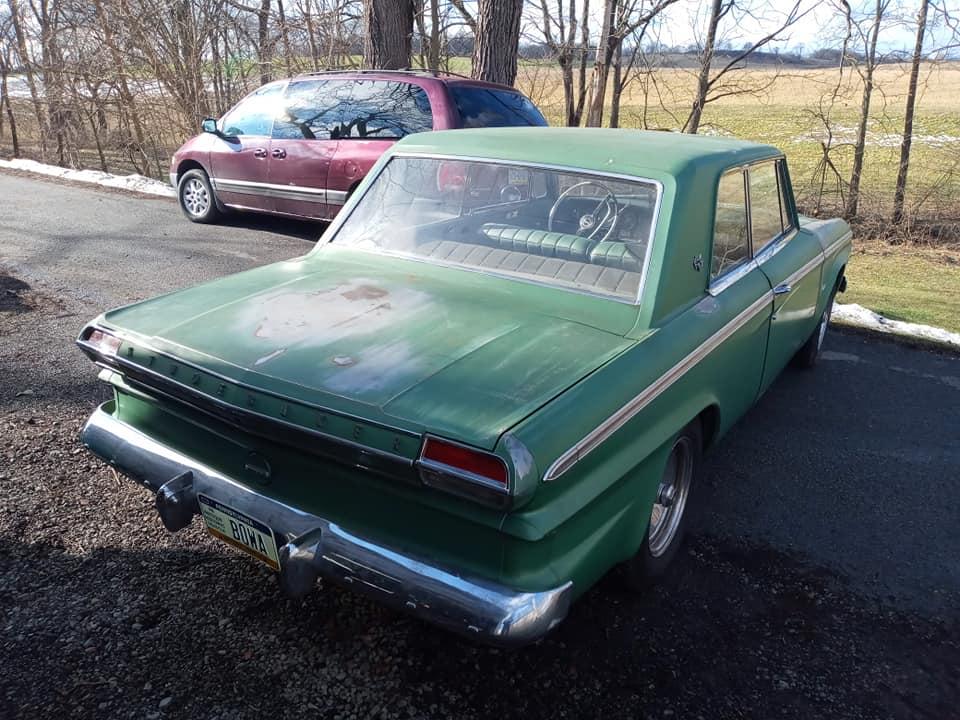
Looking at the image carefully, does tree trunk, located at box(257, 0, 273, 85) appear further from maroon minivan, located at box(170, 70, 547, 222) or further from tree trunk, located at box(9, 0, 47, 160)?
maroon minivan, located at box(170, 70, 547, 222)

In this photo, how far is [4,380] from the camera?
4.17 m

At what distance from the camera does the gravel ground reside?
2.21 metres

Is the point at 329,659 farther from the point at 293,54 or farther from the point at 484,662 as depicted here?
the point at 293,54

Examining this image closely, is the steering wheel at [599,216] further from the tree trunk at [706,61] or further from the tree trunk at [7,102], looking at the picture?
the tree trunk at [7,102]

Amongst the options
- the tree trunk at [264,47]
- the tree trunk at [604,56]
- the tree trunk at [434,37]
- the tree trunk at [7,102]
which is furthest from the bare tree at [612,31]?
the tree trunk at [7,102]

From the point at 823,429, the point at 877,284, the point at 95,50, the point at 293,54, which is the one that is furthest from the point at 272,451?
the point at 95,50

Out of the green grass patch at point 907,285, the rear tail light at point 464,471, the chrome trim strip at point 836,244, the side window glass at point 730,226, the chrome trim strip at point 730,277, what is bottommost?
the green grass patch at point 907,285

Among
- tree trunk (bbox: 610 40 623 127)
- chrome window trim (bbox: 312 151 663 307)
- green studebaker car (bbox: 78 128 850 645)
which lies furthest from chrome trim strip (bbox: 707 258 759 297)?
tree trunk (bbox: 610 40 623 127)

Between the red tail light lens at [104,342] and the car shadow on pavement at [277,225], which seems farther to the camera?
the car shadow on pavement at [277,225]

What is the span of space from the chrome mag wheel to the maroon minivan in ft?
15.5

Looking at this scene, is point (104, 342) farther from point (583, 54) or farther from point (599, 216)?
point (583, 54)

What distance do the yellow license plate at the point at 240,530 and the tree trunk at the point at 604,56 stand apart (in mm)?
10057

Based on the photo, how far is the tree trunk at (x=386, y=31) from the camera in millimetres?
10305

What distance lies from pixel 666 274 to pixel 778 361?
152 cm
